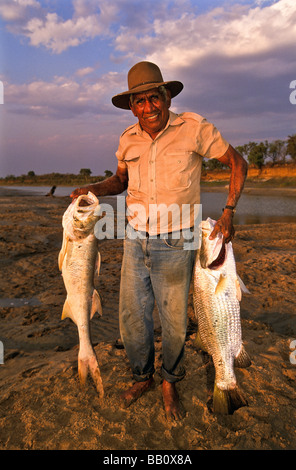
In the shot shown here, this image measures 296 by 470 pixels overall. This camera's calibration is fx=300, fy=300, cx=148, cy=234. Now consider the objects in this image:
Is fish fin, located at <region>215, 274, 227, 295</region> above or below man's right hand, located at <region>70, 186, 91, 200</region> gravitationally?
below

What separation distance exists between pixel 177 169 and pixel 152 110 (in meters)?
0.60

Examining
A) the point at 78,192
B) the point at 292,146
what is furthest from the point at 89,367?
the point at 292,146

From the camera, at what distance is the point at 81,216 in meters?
2.82

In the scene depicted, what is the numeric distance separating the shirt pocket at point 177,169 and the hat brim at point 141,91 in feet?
2.03

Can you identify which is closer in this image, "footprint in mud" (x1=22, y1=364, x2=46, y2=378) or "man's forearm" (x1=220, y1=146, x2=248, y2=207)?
"man's forearm" (x1=220, y1=146, x2=248, y2=207)

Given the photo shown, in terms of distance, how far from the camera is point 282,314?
5.49m

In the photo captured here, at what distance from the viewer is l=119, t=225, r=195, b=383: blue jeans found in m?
2.81

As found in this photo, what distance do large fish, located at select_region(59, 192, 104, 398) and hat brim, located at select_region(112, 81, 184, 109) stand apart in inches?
40.4

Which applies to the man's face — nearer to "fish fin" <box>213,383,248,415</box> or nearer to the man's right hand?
the man's right hand

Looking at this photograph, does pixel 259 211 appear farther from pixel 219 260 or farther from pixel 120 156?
pixel 219 260

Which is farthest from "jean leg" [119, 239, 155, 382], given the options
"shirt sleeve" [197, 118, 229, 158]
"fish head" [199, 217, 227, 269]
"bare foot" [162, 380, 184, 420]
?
"shirt sleeve" [197, 118, 229, 158]

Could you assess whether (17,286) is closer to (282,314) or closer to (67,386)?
(67,386)

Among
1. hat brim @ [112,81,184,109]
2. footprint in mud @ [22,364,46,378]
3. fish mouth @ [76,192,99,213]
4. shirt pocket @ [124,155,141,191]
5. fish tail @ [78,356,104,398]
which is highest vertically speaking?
hat brim @ [112,81,184,109]

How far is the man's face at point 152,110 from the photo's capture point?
278cm
